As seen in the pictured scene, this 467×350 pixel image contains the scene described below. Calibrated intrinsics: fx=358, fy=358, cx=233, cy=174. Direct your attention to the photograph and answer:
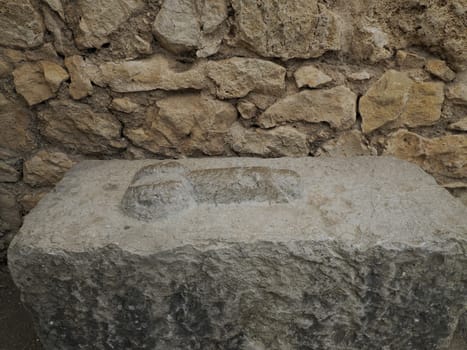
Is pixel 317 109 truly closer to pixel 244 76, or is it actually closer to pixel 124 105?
pixel 244 76

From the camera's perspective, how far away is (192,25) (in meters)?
1.28

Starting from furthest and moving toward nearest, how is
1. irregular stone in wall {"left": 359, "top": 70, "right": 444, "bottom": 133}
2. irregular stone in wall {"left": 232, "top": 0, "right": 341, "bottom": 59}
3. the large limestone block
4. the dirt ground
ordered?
the dirt ground, irregular stone in wall {"left": 359, "top": 70, "right": 444, "bottom": 133}, irregular stone in wall {"left": 232, "top": 0, "right": 341, "bottom": 59}, the large limestone block

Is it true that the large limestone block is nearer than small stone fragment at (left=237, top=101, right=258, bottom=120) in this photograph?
Yes

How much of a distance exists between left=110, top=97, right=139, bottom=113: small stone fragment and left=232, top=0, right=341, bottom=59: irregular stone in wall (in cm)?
47

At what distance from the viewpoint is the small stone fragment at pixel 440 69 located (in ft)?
4.36

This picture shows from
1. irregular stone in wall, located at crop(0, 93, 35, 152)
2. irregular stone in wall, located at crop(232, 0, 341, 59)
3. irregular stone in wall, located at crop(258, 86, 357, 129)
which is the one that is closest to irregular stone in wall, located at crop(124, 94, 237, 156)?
irregular stone in wall, located at crop(258, 86, 357, 129)

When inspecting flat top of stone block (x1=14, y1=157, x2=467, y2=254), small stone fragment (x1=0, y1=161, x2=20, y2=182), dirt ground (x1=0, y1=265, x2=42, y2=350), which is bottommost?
dirt ground (x1=0, y1=265, x2=42, y2=350)

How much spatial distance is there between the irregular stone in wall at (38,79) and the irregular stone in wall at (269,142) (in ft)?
2.28

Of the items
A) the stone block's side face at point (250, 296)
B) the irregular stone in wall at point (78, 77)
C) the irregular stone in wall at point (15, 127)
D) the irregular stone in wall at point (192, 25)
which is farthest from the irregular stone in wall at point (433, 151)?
the irregular stone in wall at point (15, 127)

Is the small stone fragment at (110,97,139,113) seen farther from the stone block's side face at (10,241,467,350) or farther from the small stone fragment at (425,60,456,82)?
the small stone fragment at (425,60,456,82)

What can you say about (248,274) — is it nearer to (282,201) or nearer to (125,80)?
(282,201)

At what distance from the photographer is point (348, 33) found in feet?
4.29

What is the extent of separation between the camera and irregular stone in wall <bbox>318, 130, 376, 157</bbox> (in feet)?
4.75

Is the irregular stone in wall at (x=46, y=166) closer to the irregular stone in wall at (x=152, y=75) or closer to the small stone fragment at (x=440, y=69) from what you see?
the irregular stone in wall at (x=152, y=75)
